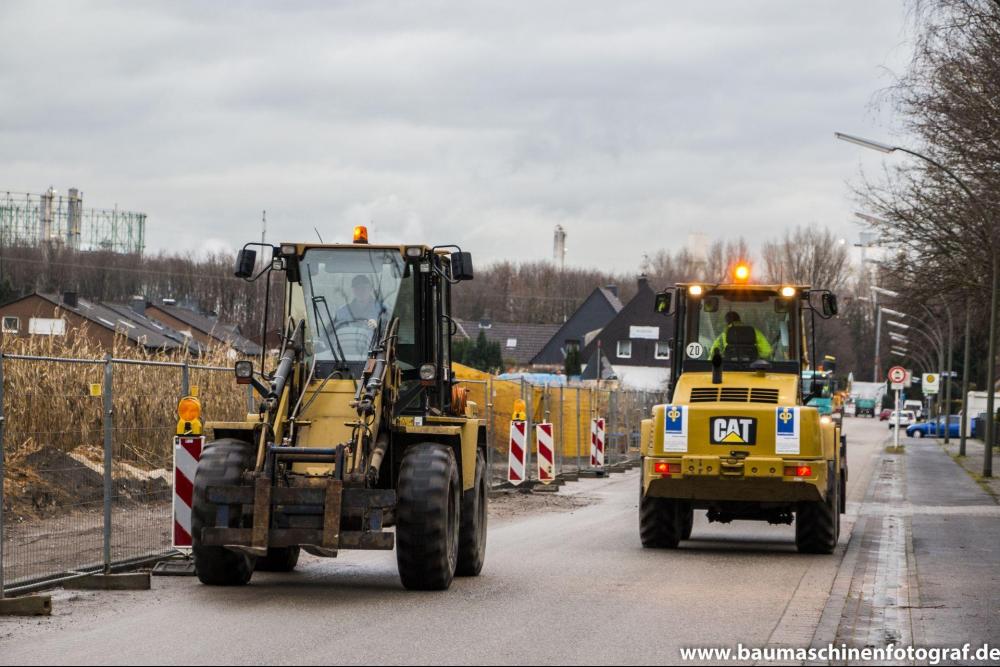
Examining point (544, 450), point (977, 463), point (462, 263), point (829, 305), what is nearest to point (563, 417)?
point (544, 450)

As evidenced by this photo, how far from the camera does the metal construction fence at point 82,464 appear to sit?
40.1 feet

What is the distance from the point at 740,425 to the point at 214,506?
21.6 feet

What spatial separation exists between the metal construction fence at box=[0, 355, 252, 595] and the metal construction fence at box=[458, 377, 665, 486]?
1291 cm

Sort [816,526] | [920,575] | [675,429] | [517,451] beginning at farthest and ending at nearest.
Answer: [517,451] < [816,526] < [675,429] < [920,575]

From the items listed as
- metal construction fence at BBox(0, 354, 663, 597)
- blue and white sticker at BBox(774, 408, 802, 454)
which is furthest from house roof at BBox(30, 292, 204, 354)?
blue and white sticker at BBox(774, 408, 802, 454)

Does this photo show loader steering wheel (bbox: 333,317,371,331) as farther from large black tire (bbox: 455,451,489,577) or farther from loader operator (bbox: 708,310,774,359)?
loader operator (bbox: 708,310,774,359)

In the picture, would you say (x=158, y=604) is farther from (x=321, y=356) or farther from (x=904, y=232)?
(x=904, y=232)

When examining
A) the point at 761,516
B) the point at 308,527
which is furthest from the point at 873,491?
the point at 308,527

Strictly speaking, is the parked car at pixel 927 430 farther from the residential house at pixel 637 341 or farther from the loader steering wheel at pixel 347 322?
the loader steering wheel at pixel 347 322

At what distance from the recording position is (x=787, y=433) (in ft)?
52.6

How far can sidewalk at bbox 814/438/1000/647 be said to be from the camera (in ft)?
35.9

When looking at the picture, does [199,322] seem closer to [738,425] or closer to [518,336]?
[518,336]

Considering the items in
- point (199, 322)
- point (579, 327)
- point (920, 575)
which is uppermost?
point (579, 327)

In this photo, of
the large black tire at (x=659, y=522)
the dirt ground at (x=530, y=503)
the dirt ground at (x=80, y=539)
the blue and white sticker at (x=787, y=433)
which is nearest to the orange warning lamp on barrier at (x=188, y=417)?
the dirt ground at (x=80, y=539)
